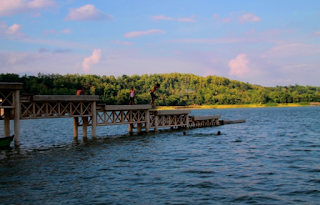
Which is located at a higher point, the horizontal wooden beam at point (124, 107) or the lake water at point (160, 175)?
the horizontal wooden beam at point (124, 107)

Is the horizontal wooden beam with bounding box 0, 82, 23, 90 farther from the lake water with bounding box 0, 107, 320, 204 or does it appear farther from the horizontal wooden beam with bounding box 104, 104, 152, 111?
the horizontal wooden beam with bounding box 104, 104, 152, 111

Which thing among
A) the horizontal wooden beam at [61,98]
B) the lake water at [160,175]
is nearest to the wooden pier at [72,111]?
the horizontal wooden beam at [61,98]

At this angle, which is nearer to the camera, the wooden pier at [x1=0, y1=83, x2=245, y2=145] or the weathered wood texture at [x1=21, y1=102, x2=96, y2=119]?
the wooden pier at [x1=0, y1=83, x2=245, y2=145]

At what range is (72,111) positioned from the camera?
34.1 m

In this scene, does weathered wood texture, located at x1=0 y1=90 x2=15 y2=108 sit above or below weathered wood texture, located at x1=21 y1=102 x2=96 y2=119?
above

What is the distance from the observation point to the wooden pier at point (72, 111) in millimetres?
28516

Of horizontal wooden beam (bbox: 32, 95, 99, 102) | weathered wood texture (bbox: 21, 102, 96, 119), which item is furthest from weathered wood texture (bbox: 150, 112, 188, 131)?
horizontal wooden beam (bbox: 32, 95, 99, 102)

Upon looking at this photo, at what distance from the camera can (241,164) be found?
2228cm

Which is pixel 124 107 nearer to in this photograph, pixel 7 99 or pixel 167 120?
pixel 167 120

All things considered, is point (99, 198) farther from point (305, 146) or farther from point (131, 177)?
point (305, 146)

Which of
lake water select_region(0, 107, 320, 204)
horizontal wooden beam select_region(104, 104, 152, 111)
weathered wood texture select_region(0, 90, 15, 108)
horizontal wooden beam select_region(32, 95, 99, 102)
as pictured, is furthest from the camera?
horizontal wooden beam select_region(104, 104, 152, 111)

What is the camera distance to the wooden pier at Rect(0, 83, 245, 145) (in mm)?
28516

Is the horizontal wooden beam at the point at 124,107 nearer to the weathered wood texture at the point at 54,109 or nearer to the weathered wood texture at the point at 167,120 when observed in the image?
the weathered wood texture at the point at 54,109

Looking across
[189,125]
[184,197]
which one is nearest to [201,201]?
[184,197]
